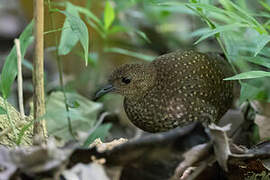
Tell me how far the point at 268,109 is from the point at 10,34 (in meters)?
3.66

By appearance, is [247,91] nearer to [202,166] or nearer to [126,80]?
[126,80]

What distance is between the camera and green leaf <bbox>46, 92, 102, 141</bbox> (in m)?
2.12

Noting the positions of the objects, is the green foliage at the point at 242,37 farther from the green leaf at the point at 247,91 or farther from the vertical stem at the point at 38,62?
the vertical stem at the point at 38,62

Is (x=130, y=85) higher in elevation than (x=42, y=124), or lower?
lower

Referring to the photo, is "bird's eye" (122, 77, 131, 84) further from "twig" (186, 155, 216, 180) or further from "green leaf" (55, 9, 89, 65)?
"twig" (186, 155, 216, 180)

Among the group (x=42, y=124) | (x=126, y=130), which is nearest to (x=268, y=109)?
(x=126, y=130)

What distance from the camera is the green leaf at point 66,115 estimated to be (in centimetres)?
212

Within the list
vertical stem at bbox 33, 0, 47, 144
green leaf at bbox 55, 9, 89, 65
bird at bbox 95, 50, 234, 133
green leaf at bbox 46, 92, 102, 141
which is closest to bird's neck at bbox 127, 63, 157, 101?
bird at bbox 95, 50, 234, 133

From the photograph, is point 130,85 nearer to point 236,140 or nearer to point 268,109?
point 236,140

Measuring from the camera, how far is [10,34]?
649cm

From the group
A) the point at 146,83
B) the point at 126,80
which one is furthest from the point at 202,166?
the point at 126,80

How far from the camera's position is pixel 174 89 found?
311cm

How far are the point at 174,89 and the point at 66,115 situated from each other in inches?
47.7

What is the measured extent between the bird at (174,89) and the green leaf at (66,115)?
183 millimetres
